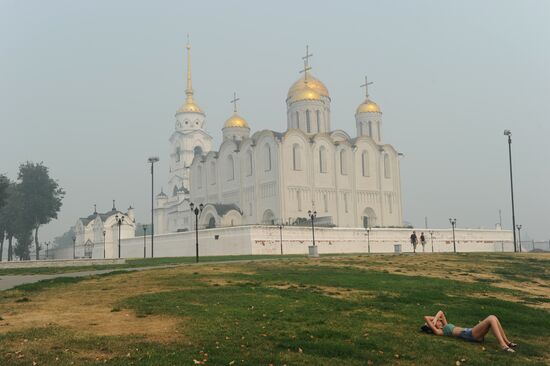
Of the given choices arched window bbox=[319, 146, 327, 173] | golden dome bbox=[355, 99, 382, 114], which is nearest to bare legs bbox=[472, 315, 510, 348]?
arched window bbox=[319, 146, 327, 173]

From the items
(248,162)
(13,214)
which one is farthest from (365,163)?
(13,214)

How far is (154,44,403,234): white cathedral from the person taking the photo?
6500 cm

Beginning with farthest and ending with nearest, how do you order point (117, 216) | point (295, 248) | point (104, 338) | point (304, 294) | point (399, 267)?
point (117, 216) → point (295, 248) → point (399, 267) → point (304, 294) → point (104, 338)

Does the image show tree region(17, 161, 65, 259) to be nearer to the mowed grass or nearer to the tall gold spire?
the tall gold spire

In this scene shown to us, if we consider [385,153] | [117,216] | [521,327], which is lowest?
[521,327]

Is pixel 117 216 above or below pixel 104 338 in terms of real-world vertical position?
above

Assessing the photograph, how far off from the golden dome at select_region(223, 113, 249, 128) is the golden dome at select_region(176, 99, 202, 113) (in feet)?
36.4

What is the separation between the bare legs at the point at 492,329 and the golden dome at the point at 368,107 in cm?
7219

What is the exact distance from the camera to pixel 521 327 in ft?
42.7

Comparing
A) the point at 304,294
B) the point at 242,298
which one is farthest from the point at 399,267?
the point at 242,298

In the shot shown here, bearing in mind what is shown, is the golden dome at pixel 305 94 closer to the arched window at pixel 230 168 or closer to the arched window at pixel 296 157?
the arched window at pixel 296 157

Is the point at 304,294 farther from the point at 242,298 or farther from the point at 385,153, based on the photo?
the point at 385,153

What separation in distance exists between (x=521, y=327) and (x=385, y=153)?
210 feet

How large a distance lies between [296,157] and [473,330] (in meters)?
55.7
